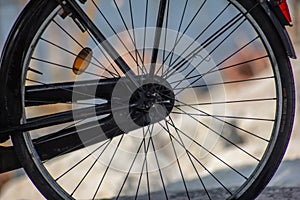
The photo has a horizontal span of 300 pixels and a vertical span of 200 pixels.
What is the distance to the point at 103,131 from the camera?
186 centimetres

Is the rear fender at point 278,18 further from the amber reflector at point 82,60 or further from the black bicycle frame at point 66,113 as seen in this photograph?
the amber reflector at point 82,60

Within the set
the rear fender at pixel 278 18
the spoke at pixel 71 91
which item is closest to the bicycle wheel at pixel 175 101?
the spoke at pixel 71 91

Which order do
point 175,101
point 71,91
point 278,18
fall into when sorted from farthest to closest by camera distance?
point 175,101 < point 71,91 < point 278,18

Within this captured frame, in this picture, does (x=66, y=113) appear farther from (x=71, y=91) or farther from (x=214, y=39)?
(x=214, y=39)

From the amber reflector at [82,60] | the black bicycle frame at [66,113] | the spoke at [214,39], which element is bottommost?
the black bicycle frame at [66,113]

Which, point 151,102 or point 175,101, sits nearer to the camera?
point 151,102

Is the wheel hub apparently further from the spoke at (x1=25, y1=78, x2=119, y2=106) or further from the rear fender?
the rear fender

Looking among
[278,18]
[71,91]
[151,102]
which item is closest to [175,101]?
[151,102]

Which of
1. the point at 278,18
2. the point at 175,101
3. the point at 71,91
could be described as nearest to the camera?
the point at 278,18

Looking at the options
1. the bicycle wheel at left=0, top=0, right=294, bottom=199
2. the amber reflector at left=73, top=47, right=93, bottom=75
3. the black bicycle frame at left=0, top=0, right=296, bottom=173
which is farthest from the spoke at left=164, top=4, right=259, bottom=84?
the amber reflector at left=73, top=47, right=93, bottom=75

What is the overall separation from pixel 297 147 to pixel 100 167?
847mm

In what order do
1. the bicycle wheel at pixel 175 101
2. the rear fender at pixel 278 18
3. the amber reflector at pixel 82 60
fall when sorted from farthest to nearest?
the bicycle wheel at pixel 175 101, the amber reflector at pixel 82 60, the rear fender at pixel 278 18

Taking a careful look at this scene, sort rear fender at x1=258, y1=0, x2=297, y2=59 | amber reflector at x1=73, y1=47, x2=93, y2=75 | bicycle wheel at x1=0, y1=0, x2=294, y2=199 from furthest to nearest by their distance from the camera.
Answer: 1. bicycle wheel at x1=0, y1=0, x2=294, y2=199
2. amber reflector at x1=73, y1=47, x2=93, y2=75
3. rear fender at x1=258, y1=0, x2=297, y2=59

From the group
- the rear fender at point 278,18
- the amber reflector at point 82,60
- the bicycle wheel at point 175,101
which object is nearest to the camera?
the rear fender at point 278,18
